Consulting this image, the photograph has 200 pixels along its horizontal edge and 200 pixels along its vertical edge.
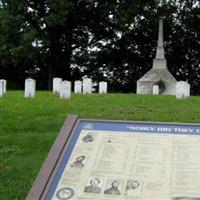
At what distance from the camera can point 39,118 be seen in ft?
39.3

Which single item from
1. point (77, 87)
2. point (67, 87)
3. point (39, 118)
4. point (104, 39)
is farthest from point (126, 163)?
point (104, 39)

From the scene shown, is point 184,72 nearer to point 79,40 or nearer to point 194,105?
point 79,40

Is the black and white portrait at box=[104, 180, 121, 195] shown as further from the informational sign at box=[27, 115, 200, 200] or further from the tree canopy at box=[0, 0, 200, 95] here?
the tree canopy at box=[0, 0, 200, 95]

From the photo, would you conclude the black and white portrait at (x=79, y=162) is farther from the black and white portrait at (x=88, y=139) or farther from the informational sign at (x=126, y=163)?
the black and white portrait at (x=88, y=139)

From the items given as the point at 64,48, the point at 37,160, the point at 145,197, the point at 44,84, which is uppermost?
the point at 145,197

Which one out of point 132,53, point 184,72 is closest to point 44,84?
point 132,53

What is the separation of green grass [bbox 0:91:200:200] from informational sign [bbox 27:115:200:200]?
2.44 meters

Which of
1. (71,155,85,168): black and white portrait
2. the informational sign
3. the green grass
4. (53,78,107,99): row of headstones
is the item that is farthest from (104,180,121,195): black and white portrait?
(53,78,107,99): row of headstones

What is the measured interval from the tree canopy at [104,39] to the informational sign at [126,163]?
1206 inches

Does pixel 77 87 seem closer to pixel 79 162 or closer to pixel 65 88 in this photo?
pixel 65 88

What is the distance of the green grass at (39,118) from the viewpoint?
25.0 feet

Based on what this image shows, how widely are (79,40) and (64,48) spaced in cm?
111

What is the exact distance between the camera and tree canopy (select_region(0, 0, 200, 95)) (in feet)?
118

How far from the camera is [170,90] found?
86.0ft
